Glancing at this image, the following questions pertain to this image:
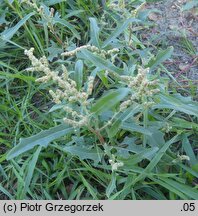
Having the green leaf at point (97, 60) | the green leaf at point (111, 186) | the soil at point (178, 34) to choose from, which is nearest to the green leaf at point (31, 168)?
the green leaf at point (111, 186)

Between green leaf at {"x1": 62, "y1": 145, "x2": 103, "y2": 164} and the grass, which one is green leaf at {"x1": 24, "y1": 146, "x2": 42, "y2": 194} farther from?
green leaf at {"x1": 62, "y1": 145, "x2": 103, "y2": 164}

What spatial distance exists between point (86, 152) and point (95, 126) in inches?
5.2

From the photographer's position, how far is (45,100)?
7.94 feet

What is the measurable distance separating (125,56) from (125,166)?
2.75 feet

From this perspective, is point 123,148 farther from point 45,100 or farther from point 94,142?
point 45,100

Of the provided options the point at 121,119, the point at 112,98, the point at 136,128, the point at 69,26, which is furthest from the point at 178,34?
the point at 112,98

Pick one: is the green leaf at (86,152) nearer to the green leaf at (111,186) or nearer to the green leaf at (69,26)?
the green leaf at (111,186)

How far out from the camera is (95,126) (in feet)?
6.14

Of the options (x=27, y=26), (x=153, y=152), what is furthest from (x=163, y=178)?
(x=27, y=26)

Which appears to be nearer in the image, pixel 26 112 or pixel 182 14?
pixel 26 112

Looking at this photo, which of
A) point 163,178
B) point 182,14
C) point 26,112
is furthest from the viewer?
point 182,14

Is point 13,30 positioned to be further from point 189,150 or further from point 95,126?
point 189,150

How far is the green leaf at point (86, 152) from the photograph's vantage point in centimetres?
189
